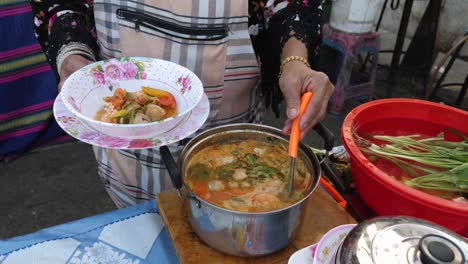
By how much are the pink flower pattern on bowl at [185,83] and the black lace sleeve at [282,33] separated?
0.41 meters

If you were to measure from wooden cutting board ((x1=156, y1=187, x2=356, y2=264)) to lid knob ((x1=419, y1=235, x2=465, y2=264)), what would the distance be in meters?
0.35

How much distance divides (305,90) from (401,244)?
626 millimetres

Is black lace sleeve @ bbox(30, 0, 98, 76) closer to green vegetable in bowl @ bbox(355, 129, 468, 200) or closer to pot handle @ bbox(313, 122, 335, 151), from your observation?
pot handle @ bbox(313, 122, 335, 151)

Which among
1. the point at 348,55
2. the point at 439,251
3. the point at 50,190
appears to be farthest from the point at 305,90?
the point at 348,55

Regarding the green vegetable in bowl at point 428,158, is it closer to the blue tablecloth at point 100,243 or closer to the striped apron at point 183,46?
the striped apron at point 183,46

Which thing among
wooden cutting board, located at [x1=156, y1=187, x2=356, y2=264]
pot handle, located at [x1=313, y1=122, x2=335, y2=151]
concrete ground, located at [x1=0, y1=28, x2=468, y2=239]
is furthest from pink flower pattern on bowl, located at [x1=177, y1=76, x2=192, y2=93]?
concrete ground, located at [x1=0, y1=28, x2=468, y2=239]

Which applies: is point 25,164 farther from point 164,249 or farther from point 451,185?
point 451,185

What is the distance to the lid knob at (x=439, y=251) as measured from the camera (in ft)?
2.10

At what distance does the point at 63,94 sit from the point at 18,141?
2616 mm

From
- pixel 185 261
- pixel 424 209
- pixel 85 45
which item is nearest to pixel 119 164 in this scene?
pixel 85 45

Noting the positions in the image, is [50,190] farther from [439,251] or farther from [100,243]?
[439,251]

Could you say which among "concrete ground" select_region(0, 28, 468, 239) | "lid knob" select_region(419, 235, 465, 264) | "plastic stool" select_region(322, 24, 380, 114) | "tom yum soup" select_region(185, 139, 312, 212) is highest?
"lid knob" select_region(419, 235, 465, 264)

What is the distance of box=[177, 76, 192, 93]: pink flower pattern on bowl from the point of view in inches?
51.5

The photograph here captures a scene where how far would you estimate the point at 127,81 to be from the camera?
54.1 inches
